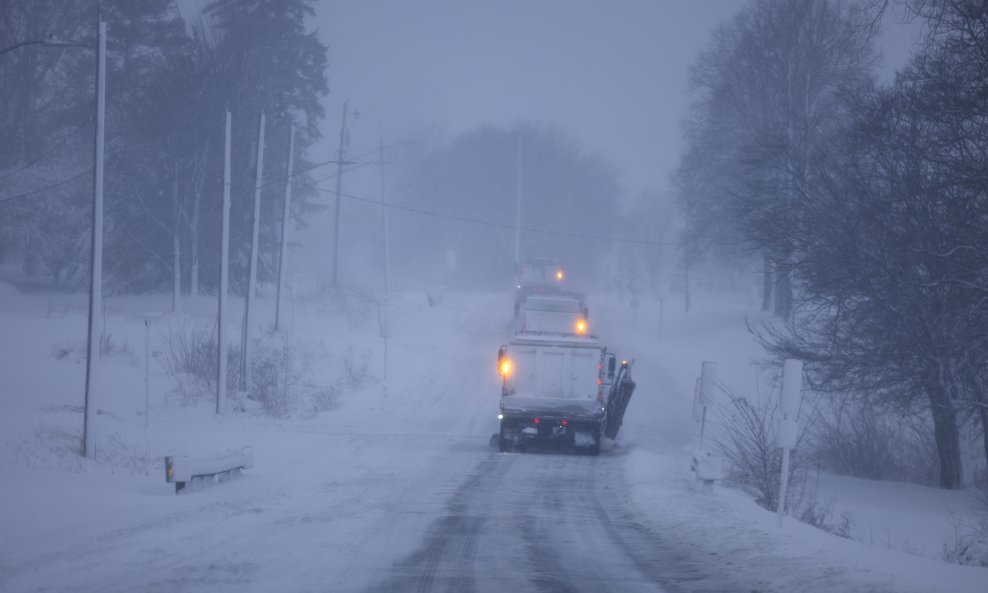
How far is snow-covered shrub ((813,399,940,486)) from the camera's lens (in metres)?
22.8

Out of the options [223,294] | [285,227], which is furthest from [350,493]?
[285,227]

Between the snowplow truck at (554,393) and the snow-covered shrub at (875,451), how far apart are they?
5368 mm

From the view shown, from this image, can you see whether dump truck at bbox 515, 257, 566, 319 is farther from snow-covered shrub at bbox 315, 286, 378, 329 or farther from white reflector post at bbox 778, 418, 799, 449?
white reflector post at bbox 778, 418, 799, 449

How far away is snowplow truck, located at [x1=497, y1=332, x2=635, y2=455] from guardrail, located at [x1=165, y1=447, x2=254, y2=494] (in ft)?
27.9

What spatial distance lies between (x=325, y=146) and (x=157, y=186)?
10665cm

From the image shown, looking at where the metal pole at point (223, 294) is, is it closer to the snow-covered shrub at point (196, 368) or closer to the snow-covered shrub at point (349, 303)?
the snow-covered shrub at point (196, 368)

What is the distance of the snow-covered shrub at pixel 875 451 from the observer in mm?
22750

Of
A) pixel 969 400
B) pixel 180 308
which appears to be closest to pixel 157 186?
pixel 180 308

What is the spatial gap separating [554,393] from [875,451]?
8350mm

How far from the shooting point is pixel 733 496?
15.4 metres

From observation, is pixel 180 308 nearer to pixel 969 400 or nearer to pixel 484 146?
pixel 969 400

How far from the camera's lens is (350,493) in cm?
1457

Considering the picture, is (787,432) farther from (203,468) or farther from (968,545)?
(203,468)

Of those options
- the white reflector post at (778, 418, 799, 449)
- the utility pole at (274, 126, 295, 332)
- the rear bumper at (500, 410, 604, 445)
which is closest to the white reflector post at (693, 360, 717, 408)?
the rear bumper at (500, 410, 604, 445)
